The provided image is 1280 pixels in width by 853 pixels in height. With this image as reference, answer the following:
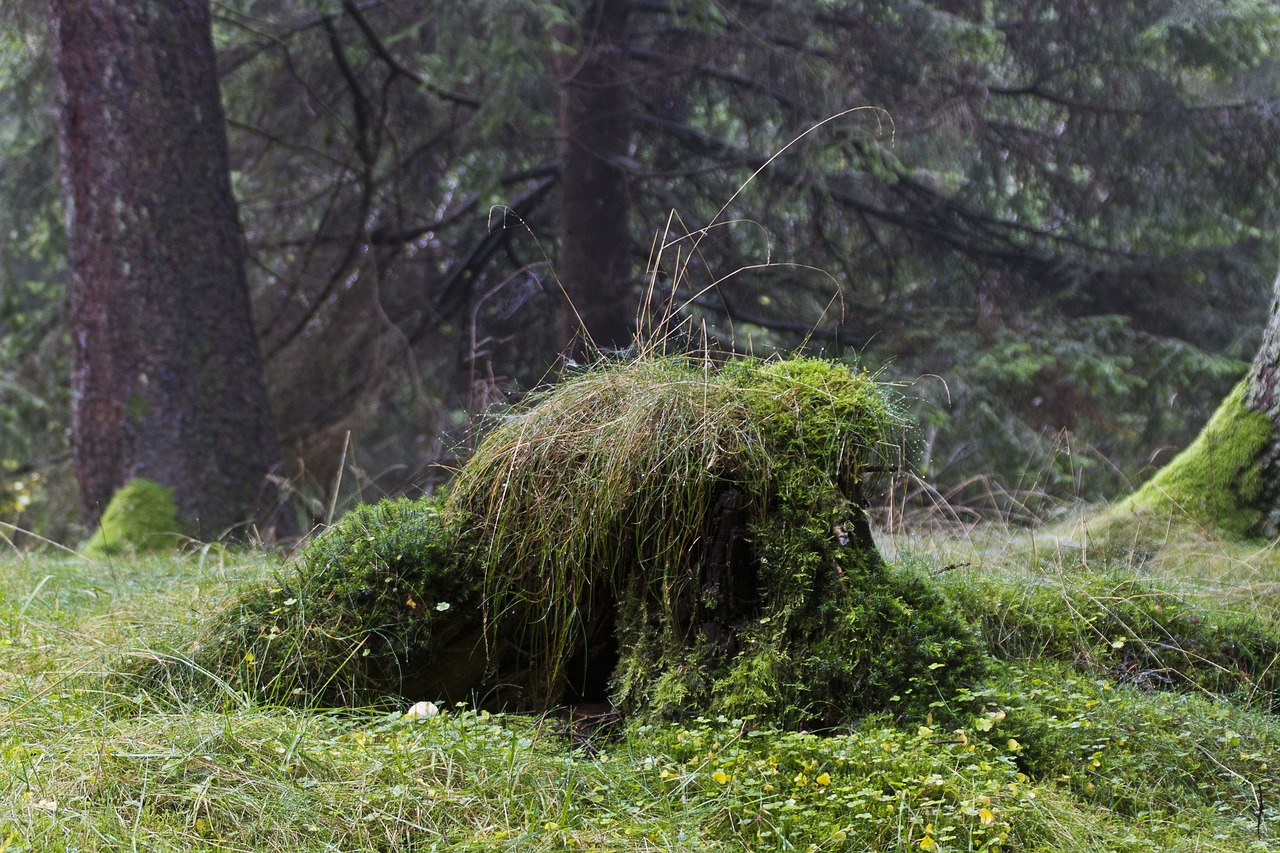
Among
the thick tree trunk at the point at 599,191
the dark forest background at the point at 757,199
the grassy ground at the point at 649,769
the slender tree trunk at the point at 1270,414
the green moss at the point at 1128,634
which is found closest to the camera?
the grassy ground at the point at 649,769

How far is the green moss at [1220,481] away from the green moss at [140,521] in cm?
534

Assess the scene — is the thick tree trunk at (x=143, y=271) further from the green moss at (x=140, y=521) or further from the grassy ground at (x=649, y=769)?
the grassy ground at (x=649, y=769)

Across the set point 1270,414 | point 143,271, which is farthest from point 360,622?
point 143,271

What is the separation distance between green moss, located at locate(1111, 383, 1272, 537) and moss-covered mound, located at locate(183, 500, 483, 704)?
10.5 feet

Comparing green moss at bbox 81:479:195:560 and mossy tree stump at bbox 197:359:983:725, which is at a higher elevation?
mossy tree stump at bbox 197:359:983:725

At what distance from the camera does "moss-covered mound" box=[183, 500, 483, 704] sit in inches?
119

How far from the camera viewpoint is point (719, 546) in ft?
9.65

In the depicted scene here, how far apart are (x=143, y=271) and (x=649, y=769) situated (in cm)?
530

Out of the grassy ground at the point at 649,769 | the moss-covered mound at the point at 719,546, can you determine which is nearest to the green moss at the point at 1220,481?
the grassy ground at the point at 649,769

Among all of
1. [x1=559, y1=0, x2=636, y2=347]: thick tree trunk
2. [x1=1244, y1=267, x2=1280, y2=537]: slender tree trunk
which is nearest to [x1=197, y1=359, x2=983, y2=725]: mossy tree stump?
[x1=1244, y1=267, x2=1280, y2=537]: slender tree trunk

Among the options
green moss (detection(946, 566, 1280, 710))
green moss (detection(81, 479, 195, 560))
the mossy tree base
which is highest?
the mossy tree base

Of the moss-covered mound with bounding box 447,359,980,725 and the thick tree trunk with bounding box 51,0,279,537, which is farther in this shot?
the thick tree trunk with bounding box 51,0,279,537

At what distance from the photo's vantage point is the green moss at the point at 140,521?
6.04 metres

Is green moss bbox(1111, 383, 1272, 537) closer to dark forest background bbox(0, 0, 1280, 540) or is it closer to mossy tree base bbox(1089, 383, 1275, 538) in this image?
mossy tree base bbox(1089, 383, 1275, 538)
